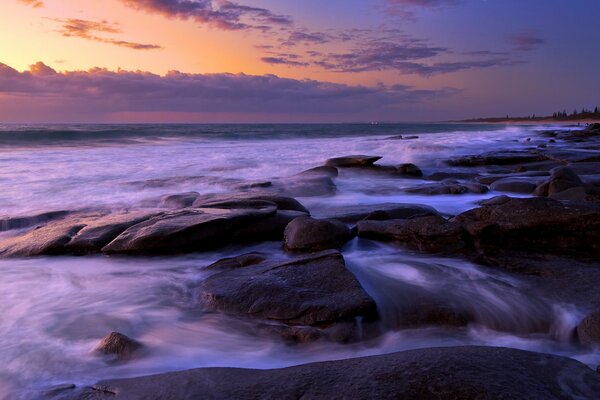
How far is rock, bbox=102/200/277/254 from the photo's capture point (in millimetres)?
5094

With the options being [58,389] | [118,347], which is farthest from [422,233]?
[58,389]

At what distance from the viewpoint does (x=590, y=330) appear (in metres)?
3.04

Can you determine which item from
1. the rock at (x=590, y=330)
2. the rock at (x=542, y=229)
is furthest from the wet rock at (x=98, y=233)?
the rock at (x=590, y=330)

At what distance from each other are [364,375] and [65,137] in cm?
3366

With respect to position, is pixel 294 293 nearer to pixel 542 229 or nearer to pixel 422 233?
pixel 422 233

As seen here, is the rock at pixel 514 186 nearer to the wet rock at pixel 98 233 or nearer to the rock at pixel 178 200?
the rock at pixel 178 200

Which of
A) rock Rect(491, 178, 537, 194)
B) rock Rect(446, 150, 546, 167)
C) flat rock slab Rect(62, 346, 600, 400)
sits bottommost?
flat rock slab Rect(62, 346, 600, 400)

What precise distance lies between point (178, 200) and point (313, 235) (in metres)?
3.38

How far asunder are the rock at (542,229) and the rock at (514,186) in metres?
3.92

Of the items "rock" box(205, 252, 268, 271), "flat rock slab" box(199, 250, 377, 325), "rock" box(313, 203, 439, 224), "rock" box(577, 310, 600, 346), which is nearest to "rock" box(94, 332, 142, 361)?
"flat rock slab" box(199, 250, 377, 325)

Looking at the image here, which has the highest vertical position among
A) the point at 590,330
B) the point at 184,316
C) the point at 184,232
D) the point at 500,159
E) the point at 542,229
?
the point at 500,159

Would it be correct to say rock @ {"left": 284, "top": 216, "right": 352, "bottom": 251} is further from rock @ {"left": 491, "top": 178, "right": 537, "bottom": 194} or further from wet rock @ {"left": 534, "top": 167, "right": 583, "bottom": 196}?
rock @ {"left": 491, "top": 178, "right": 537, "bottom": 194}

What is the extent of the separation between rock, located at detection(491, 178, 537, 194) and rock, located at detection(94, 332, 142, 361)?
7.41 m

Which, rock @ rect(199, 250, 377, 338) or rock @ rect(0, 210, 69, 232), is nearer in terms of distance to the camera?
rock @ rect(199, 250, 377, 338)
